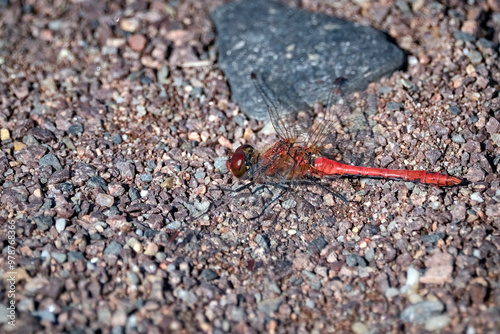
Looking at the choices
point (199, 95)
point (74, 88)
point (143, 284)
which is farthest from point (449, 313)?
point (74, 88)

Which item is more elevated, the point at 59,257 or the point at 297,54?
the point at 297,54

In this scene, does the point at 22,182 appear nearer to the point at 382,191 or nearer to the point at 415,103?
the point at 382,191

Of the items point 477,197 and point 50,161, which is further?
point 50,161

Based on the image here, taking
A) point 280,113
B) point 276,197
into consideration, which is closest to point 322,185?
point 276,197

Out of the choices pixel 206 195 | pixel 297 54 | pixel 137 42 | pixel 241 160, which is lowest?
pixel 206 195

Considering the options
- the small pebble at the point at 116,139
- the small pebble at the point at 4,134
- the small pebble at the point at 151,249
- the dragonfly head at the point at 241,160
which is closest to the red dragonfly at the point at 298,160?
the dragonfly head at the point at 241,160

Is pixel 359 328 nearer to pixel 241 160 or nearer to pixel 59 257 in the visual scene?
pixel 241 160
